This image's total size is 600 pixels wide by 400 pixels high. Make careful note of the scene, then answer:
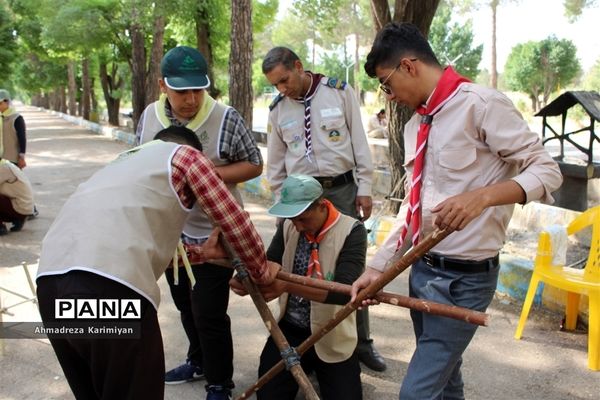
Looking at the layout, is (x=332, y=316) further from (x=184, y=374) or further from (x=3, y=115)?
(x=3, y=115)

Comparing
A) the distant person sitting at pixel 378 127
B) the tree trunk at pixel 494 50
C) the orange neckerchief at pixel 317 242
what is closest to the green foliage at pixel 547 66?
the tree trunk at pixel 494 50

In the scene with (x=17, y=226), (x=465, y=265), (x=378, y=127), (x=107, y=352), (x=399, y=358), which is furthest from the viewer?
(x=378, y=127)

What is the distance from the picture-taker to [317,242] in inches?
112

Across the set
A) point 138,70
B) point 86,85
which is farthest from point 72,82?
point 138,70

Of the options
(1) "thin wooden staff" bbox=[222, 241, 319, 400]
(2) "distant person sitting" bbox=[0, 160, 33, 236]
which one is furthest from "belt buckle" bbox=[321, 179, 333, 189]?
(2) "distant person sitting" bbox=[0, 160, 33, 236]

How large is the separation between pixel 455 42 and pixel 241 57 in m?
36.0

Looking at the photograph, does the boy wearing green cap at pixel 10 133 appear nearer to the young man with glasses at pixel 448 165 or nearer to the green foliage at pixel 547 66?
the young man with glasses at pixel 448 165

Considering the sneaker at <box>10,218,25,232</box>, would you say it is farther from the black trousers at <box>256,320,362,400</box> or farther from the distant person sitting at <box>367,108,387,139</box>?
the distant person sitting at <box>367,108,387,139</box>

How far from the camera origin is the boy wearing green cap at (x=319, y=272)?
107 inches

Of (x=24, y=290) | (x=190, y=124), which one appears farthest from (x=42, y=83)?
(x=190, y=124)

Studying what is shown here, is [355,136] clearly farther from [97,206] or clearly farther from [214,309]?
[97,206]

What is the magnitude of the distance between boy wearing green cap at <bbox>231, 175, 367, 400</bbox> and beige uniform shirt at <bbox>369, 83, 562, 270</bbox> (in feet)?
2.33

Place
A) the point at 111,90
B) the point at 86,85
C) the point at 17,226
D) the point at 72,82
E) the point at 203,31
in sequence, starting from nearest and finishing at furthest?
the point at 17,226, the point at 203,31, the point at 111,90, the point at 86,85, the point at 72,82

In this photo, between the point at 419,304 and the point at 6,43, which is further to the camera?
the point at 6,43
